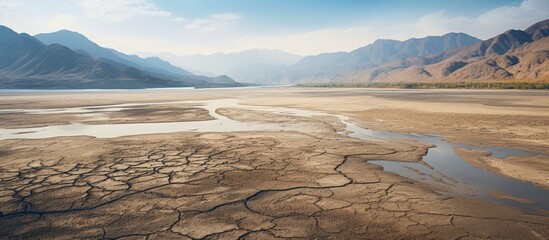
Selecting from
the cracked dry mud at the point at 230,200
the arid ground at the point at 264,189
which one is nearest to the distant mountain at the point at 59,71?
the arid ground at the point at 264,189

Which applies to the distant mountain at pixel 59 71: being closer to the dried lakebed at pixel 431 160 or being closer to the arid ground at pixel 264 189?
the dried lakebed at pixel 431 160

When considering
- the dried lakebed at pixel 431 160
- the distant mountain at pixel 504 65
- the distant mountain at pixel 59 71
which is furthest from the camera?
the distant mountain at pixel 59 71

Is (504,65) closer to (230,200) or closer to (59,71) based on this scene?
(230,200)

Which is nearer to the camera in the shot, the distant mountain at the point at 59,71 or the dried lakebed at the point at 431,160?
the dried lakebed at the point at 431,160

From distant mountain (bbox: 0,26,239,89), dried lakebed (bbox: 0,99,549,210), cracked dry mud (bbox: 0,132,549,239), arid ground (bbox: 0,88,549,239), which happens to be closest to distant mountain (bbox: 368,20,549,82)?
dried lakebed (bbox: 0,99,549,210)

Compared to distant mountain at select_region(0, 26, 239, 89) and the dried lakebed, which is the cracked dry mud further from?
distant mountain at select_region(0, 26, 239, 89)
